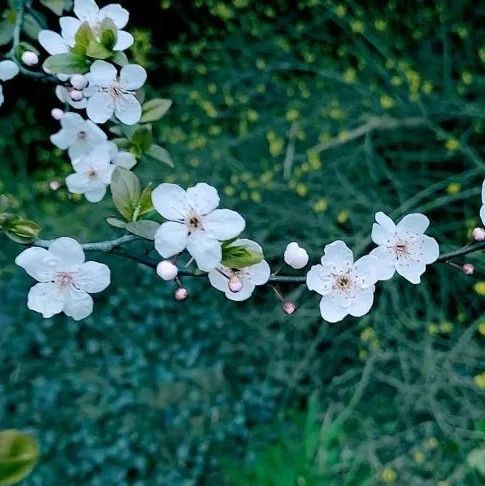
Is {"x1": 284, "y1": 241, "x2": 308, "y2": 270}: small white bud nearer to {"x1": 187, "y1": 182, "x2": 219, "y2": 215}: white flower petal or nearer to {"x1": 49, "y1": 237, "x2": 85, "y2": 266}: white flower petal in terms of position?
{"x1": 187, "y1": 182, "x2": 219, "y2": 215}: white flower petal

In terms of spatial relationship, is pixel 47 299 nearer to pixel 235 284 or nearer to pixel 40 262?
pixel 40 262

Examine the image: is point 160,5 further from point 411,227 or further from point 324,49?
point 411,227

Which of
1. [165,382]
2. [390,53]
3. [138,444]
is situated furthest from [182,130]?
[138,444]

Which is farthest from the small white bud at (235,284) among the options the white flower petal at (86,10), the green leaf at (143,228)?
the white flower petal at (86,10)

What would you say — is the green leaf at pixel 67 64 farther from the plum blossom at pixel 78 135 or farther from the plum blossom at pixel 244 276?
the plum blossom at pixel 244 276

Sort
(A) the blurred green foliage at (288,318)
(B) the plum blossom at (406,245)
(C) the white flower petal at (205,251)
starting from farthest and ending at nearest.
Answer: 1. (A) the blurred green foliage at (288,318)
2. (B) the plum blossom at (406,245)
3. (C) the white flower petal at (205,251)

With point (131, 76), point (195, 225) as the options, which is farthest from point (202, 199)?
point (131, 76)

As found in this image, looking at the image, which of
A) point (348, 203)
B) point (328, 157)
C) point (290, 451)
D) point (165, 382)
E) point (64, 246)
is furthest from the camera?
point (328, 157)
